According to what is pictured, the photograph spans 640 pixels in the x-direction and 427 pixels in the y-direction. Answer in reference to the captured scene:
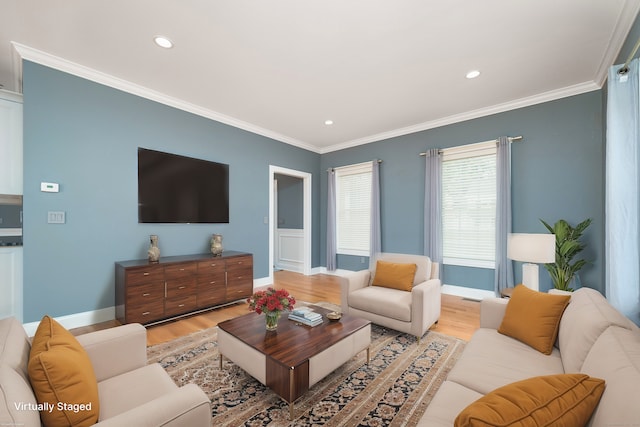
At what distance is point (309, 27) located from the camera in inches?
90.3

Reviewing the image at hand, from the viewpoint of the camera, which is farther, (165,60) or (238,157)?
(238,157)

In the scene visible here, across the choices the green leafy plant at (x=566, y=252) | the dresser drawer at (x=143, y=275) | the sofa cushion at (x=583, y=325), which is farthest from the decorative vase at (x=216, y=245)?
the green leafy plant at (x=566, y=252)

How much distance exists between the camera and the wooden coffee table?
1.60m

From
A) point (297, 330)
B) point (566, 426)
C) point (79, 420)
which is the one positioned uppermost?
point (566, 426)

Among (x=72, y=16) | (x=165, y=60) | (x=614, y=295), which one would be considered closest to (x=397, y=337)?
(x=614, y=295)

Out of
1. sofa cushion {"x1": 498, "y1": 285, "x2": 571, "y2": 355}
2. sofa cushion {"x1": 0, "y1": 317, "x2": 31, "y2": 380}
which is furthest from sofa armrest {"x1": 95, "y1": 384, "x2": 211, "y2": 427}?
sofa cushion {"x1": 498, "y1": 285, "x2": 571, "y2": 355}

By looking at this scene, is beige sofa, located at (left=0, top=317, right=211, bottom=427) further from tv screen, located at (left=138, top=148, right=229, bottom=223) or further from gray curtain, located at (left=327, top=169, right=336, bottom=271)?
gray curtain, located at (left=327, top=169, right=336, bottom=271)

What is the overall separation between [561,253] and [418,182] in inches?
85.6

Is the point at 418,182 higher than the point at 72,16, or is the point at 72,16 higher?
the point at 72,16

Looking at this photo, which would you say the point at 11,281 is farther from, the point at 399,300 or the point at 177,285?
the point at 399,300

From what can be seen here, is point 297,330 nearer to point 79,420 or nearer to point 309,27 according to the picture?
point 79,420

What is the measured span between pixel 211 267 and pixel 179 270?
16.0 inches

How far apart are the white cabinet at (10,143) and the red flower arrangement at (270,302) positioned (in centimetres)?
292

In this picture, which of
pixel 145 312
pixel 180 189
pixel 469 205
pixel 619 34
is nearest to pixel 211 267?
pixel 145 312
